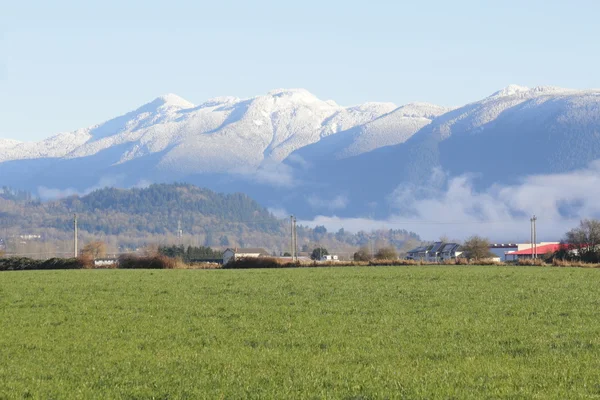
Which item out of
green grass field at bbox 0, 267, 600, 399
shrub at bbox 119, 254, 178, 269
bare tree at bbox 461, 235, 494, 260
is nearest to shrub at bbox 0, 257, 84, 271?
shrub at bbox 119, 254, 178, 269

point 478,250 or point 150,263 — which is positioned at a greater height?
point 478,250

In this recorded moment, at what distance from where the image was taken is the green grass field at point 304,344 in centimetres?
1939

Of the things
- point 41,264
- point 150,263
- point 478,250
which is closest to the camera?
point 150,263

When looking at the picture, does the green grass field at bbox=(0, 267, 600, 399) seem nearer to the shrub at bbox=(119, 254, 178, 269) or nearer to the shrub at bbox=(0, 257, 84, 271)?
the shrub at bbox=(119, 254, 178, 269)

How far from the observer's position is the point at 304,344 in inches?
1006

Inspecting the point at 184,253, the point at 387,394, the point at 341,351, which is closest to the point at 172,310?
the point at 341,351

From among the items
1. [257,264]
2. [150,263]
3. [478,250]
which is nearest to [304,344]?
[257,264]

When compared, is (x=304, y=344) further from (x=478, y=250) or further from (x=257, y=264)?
(x=478, y=250)

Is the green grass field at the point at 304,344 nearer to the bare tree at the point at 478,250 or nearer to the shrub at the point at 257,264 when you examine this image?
the shrub at the point at 257,264

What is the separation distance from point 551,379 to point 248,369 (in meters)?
6.65

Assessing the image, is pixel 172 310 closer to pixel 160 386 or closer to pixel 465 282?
pixel 160 386

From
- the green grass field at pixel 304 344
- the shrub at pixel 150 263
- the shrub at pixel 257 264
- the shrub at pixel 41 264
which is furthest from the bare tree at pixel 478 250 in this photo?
the green grass field at pixel 304 344

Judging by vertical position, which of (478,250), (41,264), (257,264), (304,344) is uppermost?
(478,250)

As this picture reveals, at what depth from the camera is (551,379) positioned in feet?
64.4
